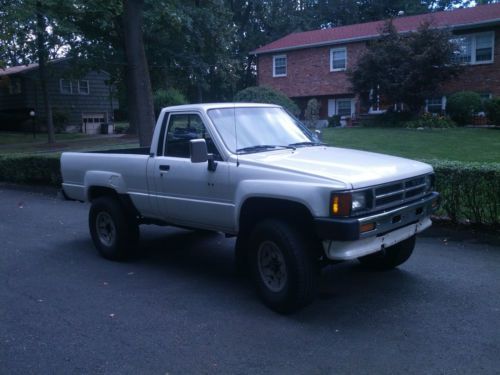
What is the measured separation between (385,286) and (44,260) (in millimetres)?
4534

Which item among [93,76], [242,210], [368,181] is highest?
[93,76]

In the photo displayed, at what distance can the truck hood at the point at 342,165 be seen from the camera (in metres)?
4.59

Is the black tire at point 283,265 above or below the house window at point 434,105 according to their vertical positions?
below

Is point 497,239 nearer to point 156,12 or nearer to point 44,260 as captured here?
point 44,260

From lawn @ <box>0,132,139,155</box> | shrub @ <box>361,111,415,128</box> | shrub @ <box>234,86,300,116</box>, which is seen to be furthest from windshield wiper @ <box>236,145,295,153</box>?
shrub @ <box>361,111,415,128</box>

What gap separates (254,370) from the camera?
12.7ft

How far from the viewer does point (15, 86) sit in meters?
36.8

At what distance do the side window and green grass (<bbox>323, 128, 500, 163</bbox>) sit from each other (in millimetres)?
8649

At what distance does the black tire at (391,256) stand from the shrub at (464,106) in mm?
19035

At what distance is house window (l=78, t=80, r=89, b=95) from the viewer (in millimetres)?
38425

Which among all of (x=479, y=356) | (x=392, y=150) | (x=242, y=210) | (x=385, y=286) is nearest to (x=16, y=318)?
(x=242, y=210)

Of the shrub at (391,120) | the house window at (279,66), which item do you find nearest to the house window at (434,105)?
the shrub at (391,120)

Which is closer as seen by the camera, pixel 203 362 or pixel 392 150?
pixel 203 362

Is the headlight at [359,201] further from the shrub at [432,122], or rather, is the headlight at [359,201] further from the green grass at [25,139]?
the green grass at [25,139]
